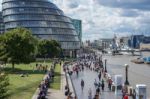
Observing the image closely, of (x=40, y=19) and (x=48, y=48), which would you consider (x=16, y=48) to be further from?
(x=40, y=19)

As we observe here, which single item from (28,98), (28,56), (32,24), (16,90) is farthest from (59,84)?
(32,24)

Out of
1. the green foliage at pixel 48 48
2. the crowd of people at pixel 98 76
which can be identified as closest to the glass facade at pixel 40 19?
the green foliage at pixel 48 48

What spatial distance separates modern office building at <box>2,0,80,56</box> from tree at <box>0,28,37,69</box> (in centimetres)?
6514

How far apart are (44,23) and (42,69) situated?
66.7 m

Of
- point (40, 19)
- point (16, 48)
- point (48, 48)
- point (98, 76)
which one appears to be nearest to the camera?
point (98, 76)

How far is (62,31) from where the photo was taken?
141875 millimetres

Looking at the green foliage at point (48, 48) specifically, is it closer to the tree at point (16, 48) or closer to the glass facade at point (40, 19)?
the glass facade at point (40, 19)

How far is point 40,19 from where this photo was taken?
137 meters

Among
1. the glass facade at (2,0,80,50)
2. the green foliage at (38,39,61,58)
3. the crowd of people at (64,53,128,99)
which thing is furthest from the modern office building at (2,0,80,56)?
the crowd of people at (64,53,128,99)

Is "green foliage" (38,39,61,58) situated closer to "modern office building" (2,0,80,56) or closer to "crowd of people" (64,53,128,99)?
"crowd of people" (64,53,128,99)

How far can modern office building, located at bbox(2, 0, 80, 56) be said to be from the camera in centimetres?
13562

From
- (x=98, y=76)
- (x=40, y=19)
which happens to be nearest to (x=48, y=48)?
(x=40, y=19)

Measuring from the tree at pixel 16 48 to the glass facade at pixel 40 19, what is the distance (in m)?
65.2

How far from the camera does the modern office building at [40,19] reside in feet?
445
